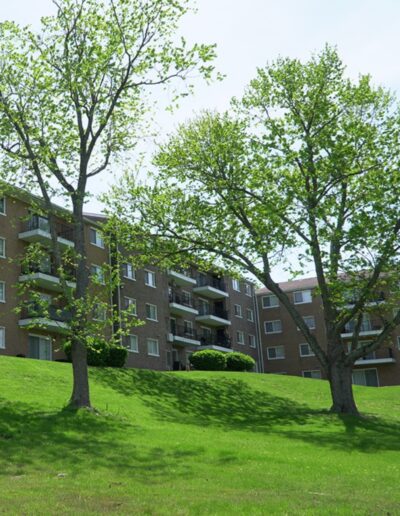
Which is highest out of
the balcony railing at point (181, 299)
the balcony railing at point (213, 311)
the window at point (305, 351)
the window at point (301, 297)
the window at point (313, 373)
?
the window at point (301, 297)

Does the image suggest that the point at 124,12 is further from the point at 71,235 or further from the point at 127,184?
the point at 71,235

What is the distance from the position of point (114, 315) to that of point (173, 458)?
6309mm

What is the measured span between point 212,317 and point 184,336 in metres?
4.32

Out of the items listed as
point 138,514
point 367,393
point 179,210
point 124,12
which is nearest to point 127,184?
point 179,210

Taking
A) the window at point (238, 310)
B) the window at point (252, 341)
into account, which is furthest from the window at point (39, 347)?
the window at point (252, 341)

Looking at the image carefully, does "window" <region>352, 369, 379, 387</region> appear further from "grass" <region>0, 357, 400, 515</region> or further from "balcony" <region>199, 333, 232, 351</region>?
"grass" <region>0, 357, 400, 515</region>

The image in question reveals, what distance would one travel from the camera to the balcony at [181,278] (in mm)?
53312

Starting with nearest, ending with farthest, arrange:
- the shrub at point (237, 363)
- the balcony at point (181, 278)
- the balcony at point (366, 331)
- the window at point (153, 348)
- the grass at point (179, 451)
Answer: the grass at point (179, 451), the shrub at point (237, 363), the window at point (153, 348), the balcony at point (181, 278), the balcony at point (366, 331)

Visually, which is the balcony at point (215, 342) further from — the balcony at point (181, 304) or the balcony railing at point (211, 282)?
the balcony railing at point (211, 282)

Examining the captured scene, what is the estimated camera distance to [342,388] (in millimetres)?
25484

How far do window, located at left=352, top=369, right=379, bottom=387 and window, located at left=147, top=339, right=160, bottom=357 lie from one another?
22.3 m

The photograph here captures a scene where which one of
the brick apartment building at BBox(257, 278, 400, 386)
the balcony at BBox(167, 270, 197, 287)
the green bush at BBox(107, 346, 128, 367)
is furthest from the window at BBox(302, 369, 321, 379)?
the green bush at BBox(107, 346, 128, 367)

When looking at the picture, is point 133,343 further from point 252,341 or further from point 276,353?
point 276,353

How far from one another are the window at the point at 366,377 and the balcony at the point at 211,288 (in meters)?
14.7
